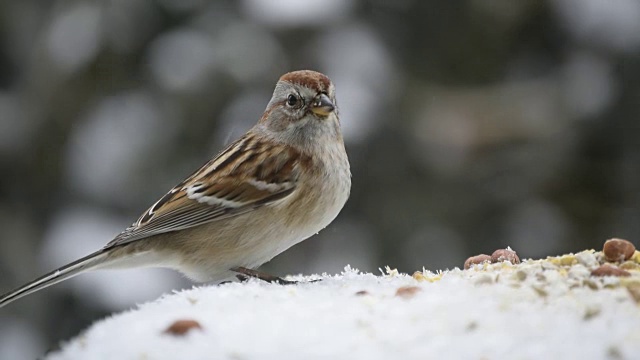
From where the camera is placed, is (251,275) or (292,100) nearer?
(251,275)

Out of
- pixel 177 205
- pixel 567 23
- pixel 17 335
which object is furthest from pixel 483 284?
pixel 567 23

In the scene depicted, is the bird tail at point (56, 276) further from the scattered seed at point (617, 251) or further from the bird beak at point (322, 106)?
the scattered seed at point (617, 251)

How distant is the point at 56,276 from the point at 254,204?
54 cm

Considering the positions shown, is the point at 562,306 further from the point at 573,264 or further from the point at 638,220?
the point at 638,220

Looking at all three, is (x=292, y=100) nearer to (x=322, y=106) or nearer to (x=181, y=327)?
(x=322, y=106)

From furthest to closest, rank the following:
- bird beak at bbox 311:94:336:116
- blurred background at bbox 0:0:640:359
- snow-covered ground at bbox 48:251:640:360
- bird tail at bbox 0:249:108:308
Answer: blurred background at bbox 0:0:640:359, bird beak at bbox 311:94:336:116, bird tail at bbox 0:249:108:308, snow-covered ground at bbox 48:251:640:360

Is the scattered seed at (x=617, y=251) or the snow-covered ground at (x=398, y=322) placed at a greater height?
the scattered seed at (x=617, y=251)

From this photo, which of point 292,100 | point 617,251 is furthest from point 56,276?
point 617,251

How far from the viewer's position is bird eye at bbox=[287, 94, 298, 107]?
106 inches

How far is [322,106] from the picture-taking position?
2.64 m

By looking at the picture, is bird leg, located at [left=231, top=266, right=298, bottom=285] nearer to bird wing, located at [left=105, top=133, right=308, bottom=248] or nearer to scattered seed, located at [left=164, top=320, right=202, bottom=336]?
bird wing, located at [left=105, top=133, right=308, bottom=248]

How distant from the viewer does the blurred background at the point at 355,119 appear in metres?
4.66

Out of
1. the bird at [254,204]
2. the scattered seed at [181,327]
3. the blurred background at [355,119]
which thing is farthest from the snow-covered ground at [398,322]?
the blurred background at [355,119]

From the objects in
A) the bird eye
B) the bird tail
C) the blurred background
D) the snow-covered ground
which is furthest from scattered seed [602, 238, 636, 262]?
the blurred background
